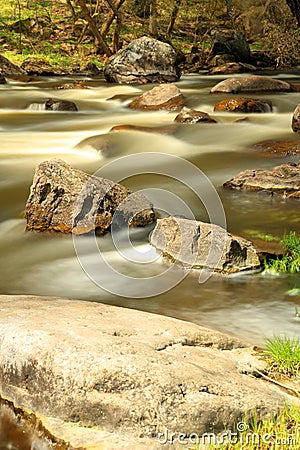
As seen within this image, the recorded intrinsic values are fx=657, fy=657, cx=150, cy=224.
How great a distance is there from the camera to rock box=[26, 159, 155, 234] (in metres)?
6.36

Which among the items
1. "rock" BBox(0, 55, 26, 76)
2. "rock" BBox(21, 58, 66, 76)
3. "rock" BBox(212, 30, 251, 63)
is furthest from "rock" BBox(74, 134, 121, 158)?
"rock" BBox(212, 30, 251, 63)

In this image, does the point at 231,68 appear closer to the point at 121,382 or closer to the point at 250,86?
the point at 250,86

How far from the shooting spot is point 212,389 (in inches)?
114

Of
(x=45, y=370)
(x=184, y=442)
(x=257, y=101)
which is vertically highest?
(x=45, y=370)

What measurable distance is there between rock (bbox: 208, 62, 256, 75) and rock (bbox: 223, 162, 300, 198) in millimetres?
14633

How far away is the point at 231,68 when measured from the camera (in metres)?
22.6

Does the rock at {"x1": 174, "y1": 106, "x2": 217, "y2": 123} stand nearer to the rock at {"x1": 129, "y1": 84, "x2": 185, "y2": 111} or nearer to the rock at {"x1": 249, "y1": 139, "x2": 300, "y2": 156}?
the rock at {"x1": 129, "y1": 84, "x2": 185, "y2": 111}

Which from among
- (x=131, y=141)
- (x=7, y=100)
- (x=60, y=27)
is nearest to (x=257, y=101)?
(x=131, y=141)

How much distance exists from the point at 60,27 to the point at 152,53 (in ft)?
34.1

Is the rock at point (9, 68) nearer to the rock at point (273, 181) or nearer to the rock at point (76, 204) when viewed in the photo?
the rock at point (273, 181)

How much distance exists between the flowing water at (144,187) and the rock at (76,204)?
0.18m

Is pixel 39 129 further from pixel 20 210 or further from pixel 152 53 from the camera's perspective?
pixel 152 53

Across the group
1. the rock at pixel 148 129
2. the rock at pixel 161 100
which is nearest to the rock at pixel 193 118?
the rock at pixel 148 129

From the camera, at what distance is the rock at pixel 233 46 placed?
24875mm
